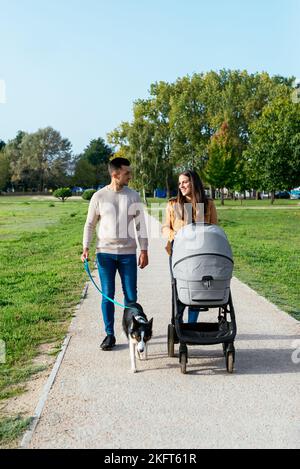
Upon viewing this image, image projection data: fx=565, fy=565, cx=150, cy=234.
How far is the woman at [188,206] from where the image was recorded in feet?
17.5

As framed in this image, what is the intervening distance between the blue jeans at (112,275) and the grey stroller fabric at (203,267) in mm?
748

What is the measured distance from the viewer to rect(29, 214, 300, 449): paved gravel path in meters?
3.70

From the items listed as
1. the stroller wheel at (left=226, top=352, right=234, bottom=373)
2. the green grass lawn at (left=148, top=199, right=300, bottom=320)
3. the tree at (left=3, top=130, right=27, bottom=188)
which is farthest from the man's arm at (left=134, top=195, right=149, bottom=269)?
the tree at (left=3, top=130, right=27, bottom=188)

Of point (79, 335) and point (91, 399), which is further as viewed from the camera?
point (79, 335)

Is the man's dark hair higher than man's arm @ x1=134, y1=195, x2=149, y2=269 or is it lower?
higher

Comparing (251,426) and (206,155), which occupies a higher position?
(206,155)

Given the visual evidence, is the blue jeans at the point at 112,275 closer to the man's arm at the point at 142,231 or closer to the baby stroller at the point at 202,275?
the man's arm at the point at 142,231

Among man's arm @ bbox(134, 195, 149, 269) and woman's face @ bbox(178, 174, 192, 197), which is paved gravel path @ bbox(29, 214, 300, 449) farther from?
woman's face @ bbox(178, 174, 192, 197)

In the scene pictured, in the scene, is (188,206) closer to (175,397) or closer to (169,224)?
(169,224)

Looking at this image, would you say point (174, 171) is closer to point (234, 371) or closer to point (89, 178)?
point (89, 178)

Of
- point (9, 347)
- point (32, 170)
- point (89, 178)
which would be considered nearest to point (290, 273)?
point (9, 347)

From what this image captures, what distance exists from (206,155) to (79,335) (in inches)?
2339

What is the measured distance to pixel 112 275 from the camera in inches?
228
